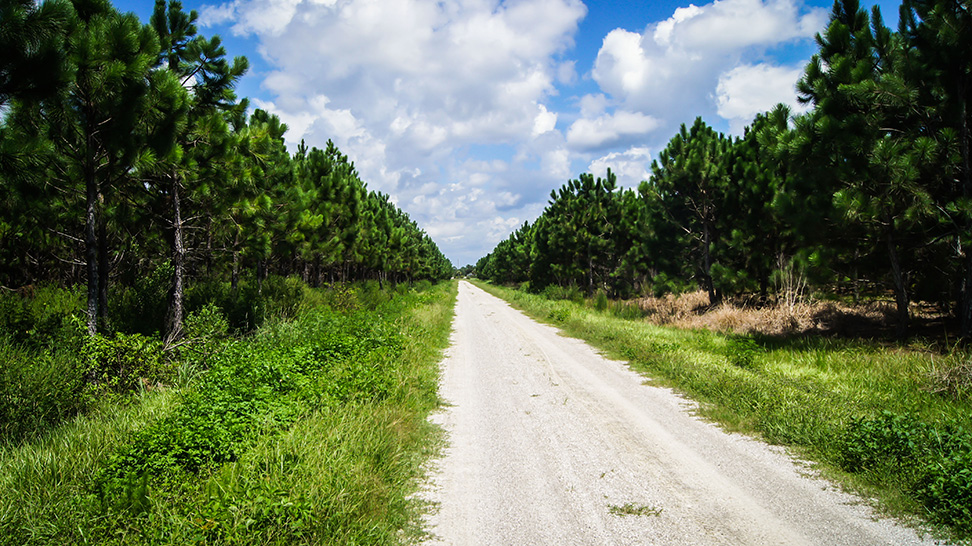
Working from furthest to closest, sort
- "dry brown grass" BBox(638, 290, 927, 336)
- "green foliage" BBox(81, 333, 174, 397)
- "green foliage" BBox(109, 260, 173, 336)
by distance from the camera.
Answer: "dry brown grass" BBox(638, 290, 927, 336) → "green foliage" BBox(109, 260, 173, 336) → "green foliage" BBox(81, 333, 174, 397)

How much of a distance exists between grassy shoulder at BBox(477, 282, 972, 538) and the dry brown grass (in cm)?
173

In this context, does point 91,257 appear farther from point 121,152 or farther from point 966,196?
point 966,196

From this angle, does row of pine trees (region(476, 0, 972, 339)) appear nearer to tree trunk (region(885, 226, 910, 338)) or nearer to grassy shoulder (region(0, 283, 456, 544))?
tree trunk (region(885, 226, 910, 338))

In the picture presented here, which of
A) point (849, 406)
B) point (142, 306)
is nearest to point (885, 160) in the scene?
point (849, 406)

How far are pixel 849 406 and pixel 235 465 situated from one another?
728 cm

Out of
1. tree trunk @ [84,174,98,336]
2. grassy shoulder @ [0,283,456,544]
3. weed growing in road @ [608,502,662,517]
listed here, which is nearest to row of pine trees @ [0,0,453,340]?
tree trunk @ [84,174,98,336]

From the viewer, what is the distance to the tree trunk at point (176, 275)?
32.8 ft


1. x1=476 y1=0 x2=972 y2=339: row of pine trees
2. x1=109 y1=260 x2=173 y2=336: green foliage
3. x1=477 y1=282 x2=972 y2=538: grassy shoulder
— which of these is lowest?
x1=477 y1=282 x2=972 y2=538: grassy shoulder

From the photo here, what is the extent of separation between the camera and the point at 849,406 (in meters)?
6.08

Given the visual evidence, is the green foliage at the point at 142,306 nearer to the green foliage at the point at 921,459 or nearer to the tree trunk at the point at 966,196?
the green foliage at the point at 921,459

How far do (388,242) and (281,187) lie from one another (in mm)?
23055

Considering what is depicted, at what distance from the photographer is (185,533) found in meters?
3.08

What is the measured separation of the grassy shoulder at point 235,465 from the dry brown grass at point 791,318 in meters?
11.2

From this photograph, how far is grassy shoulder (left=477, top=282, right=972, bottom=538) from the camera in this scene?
153 inches
